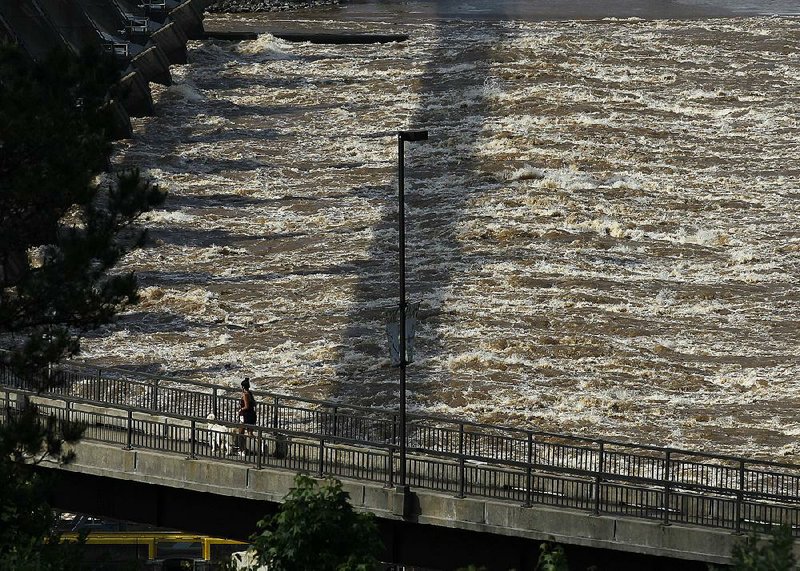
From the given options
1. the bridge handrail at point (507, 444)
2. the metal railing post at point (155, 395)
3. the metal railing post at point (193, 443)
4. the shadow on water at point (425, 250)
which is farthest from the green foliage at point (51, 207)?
the shadow on water at point (425, 250)

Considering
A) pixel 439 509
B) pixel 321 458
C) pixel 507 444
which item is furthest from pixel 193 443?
pixel 507 444

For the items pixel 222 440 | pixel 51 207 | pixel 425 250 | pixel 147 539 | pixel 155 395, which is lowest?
pixel 147 539

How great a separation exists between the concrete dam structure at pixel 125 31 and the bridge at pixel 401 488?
27.0 metres

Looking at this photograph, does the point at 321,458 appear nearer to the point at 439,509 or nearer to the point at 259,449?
the point at 259,449

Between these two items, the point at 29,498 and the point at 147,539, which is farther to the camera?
the point at 147,539

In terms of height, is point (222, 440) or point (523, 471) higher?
point (222, 440)

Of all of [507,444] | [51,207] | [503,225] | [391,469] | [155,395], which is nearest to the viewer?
[51,207]

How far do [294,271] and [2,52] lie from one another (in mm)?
20252

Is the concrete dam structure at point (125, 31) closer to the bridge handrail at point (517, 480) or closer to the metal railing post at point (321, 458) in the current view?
the bridge handrail at point (517, 480)

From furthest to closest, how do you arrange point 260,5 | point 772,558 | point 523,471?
1. point 260,5
2. point 523,471
3. point 772,558

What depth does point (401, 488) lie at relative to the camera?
2627 centimetres

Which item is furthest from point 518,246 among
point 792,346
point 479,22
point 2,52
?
point 479,22

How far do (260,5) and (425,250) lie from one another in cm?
3702

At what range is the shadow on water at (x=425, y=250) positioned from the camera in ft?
123
